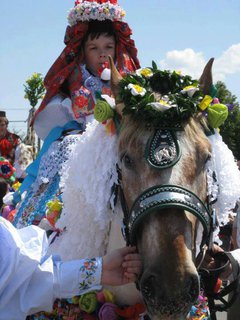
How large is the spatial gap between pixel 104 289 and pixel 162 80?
1275mm

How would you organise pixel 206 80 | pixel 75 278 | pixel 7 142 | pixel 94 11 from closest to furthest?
1. pixel 75 278
2. pixel 206 80
3. pixel 94 11
4. pixel 7 142

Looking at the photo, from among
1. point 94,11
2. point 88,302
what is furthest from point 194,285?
point 94,11

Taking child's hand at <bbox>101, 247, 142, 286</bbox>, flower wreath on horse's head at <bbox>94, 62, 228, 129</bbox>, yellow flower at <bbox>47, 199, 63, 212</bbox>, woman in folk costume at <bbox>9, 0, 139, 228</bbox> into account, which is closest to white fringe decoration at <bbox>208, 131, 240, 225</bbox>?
flower wreath on horse's head at <bbox>94, 62, 228, 129</bbox>

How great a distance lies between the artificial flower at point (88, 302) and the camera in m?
2.97

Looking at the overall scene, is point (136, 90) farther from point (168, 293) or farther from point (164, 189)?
point (168, 293)

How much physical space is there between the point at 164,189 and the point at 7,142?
561cm

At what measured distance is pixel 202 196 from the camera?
2613 mm

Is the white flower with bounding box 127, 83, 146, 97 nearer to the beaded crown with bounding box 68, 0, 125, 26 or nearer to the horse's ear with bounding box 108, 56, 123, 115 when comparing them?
the horse's ear with bounding box 108, 56, 123, 115

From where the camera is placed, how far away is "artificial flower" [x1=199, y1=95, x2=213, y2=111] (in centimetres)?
289

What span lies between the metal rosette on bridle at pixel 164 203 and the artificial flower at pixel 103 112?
→ 728mm

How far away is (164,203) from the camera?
7.57ft

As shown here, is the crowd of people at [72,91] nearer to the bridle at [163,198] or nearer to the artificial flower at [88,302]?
the artificial flower at [88,302]

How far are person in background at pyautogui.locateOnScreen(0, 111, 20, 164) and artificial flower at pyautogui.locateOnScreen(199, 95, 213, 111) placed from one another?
514 cm

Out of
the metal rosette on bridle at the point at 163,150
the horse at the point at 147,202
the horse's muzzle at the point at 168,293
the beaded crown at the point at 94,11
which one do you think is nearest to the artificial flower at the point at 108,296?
the horse at the point at 147,202
